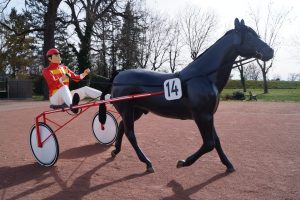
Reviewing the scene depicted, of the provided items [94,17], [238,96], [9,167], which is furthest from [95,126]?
[94,17]

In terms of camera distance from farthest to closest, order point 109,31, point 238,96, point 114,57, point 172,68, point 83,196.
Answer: point 172,68
point 114,57
point 109,31
point 238,96
point 83,196

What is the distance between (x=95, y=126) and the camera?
25.6 ft

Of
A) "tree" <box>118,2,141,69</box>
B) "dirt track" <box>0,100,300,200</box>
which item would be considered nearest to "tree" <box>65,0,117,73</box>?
"tree" <box>118,2,141,69</box>

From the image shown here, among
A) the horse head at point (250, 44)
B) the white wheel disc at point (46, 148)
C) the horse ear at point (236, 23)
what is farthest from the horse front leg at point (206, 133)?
the white wheel disc at point (46, 148)

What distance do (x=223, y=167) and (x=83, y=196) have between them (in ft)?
8.11

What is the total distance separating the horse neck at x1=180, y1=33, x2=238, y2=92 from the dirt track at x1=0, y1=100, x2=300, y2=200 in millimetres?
1487

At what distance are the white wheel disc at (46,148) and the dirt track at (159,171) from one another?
0.16m

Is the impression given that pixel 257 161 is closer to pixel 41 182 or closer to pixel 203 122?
pixel 203 122

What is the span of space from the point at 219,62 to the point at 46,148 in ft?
10.9

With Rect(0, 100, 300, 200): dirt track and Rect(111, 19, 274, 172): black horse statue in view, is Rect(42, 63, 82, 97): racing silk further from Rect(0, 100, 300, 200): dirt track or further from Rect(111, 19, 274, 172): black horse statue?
Rect(111, 19, 274, 172): black horse statue

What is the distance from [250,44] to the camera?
4957 mm

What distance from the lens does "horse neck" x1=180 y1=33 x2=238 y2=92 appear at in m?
5.03

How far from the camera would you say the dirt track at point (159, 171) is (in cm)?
455

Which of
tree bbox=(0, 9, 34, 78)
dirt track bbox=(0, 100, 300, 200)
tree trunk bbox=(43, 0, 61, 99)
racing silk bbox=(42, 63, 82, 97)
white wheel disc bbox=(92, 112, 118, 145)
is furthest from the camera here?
tree bbox=(0, 9, 34, 78)
